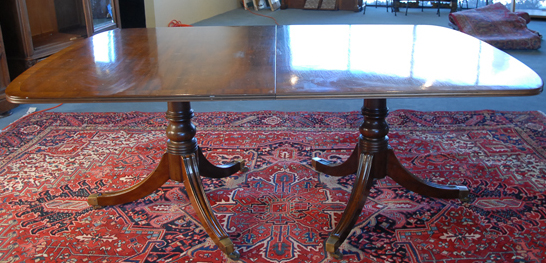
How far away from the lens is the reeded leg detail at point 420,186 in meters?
1.84

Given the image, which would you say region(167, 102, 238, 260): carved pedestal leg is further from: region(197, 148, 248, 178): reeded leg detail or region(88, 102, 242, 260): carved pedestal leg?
region(197, 148, 248, 178): reeded leg detail

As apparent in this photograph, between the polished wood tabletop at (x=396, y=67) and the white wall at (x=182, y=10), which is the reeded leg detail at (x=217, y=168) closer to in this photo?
the polished wood tabletop at (x=396, y=67)

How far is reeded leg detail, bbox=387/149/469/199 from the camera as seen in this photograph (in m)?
1.84

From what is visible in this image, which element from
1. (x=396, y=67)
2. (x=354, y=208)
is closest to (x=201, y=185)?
(x=354, y=208)

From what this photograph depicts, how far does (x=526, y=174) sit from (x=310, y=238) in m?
1.17

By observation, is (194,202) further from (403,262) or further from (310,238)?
(403,262)

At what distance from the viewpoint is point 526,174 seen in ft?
7.04

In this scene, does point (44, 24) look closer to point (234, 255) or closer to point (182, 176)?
point (182, 176)

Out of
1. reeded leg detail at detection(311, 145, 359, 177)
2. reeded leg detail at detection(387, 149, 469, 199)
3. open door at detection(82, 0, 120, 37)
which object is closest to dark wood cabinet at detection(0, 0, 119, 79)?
open door at detection(82, 0, 120, 37)

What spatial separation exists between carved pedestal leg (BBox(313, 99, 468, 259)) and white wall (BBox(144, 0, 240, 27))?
4135mm

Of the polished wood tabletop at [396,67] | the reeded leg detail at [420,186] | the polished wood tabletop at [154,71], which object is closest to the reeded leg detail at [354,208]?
the reeded leg detail at [420,186]

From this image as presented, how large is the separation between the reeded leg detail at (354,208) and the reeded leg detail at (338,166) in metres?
0.23

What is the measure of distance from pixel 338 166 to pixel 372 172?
1.09 ft

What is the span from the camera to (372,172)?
1.77 m
